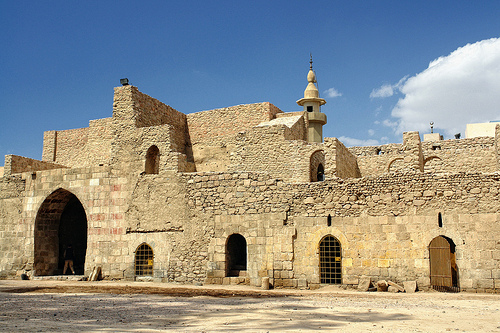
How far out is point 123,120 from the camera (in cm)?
1928

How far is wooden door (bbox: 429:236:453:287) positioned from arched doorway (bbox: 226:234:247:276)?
6006mm

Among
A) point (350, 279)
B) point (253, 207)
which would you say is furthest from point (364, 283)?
point (253, 207)

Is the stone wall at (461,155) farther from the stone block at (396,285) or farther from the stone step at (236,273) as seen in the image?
the stone step at (236,273)

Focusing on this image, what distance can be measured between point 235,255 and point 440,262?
22.2ft

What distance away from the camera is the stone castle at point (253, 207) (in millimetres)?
13375

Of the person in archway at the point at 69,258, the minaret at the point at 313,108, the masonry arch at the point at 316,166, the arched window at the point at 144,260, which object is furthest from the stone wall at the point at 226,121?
the person in archway at the point at 69,258

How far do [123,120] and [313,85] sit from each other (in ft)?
42.8

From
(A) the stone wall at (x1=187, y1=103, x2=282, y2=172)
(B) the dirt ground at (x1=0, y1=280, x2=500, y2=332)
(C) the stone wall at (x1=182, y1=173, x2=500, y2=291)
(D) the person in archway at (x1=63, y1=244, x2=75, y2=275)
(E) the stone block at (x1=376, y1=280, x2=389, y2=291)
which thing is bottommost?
(B) the dirt ground at (x1=0, y1=280, x2=500, y2=332)

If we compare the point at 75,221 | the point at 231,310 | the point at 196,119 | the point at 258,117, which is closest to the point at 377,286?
the point at 231,310

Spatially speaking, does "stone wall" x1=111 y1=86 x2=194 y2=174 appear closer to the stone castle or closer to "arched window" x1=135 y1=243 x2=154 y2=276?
the stone castle

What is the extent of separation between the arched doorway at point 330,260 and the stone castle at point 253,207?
32mm

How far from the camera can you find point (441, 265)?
525 inches

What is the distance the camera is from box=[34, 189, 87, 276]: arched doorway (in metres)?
19.5

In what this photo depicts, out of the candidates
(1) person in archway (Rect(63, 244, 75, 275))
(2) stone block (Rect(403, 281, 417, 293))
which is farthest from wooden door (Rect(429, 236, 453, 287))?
(1) person in archway (Rect(63, 244, 75, 275))
